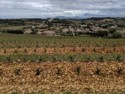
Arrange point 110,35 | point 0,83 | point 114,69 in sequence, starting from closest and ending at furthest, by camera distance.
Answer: point 0,83
point 114,69
point 110,35

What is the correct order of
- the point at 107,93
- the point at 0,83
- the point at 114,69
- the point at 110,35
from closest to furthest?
the point at 107,93
the point at 0,83
the point at 114,69
the point at 110,35

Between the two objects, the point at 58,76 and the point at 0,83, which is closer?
the point at 0,83

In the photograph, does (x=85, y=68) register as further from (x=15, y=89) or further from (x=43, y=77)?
(x=15, y=89)

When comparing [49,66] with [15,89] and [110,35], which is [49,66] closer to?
[15,89]

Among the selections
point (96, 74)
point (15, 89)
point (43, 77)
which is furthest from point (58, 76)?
point (15, 89)

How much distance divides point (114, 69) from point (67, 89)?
20.5 feet

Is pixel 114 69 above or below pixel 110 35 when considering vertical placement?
above

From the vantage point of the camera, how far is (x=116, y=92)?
56.9 feet

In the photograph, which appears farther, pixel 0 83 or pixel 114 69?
pixel 114 69

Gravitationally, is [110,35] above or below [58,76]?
below

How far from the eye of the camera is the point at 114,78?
69.0 feet

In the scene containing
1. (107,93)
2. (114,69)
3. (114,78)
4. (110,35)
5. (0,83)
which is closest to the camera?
(107,93)

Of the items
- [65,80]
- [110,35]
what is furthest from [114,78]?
[110,35]

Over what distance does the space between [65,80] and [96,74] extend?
2487 mm
